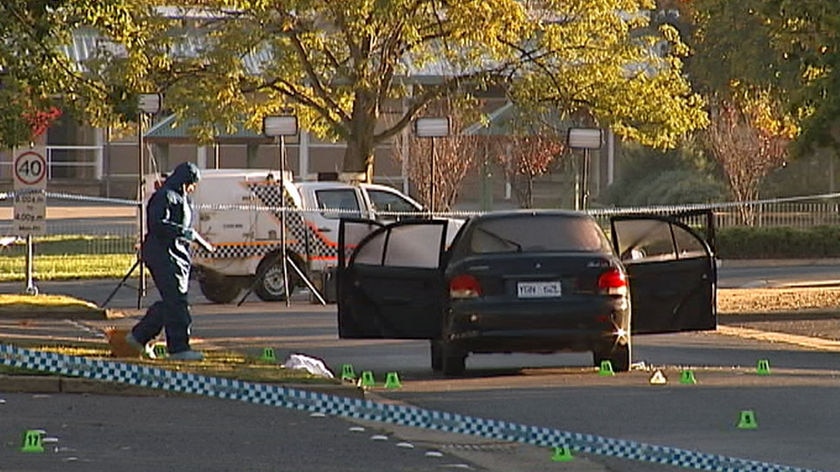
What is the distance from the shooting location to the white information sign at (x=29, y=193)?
26.8 m

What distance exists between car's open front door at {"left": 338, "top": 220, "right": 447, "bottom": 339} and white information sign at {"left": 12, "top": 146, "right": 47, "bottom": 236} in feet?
35.2

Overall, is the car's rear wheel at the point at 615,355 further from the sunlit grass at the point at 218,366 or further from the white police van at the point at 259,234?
the white police van at the point at 259,234

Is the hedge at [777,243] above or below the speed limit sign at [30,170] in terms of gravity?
below

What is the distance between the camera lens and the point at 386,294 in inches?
671

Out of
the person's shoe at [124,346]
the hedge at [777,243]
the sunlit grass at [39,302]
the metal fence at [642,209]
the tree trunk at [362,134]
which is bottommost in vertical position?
the person's shoe at [124,346]

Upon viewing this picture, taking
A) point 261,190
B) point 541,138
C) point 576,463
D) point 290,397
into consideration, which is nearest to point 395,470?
point 576,463

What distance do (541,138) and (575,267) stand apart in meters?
28.1

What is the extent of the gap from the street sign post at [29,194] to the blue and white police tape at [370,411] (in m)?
12.0

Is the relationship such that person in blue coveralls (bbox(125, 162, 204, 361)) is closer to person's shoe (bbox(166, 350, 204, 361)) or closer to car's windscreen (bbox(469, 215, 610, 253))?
person's shoe (bbox(166, 350, 204, 361))

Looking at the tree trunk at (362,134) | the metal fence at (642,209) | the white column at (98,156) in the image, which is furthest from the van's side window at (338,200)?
the white column at (98,156)

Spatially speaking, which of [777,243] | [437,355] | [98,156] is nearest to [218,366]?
[437,355]

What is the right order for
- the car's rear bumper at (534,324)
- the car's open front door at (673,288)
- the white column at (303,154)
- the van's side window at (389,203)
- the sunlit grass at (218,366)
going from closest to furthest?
the sunlit grass at (218,366)
the car's rear bumper at (534,324)
the car's open front door at (673,288)
the van's side window at (389,203)
the white column at (303,154)

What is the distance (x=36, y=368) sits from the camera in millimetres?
14047

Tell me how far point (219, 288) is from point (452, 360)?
41.2 feet
